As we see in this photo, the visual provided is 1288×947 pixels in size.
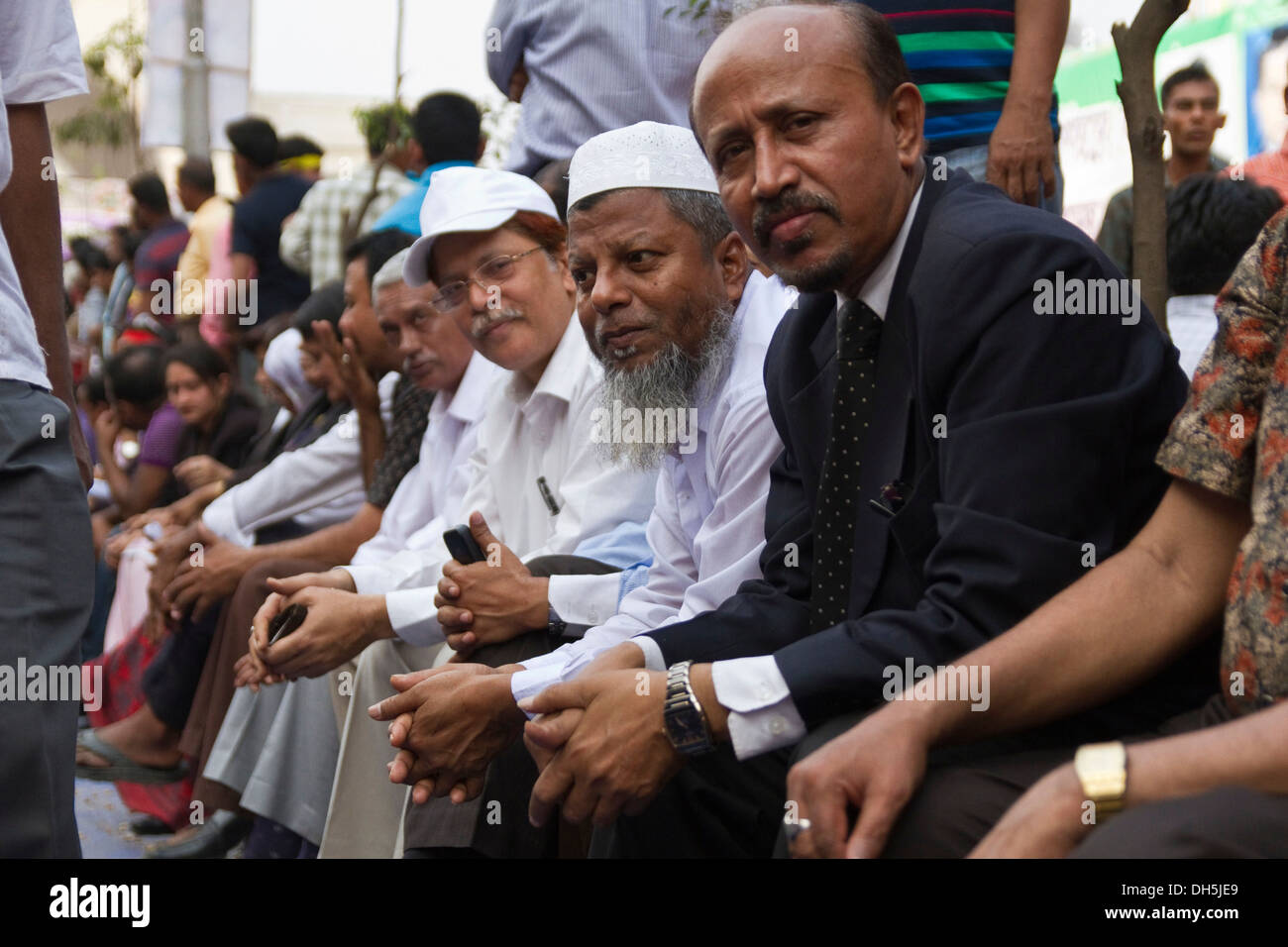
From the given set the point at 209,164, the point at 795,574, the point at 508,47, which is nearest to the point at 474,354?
the point at 508,47

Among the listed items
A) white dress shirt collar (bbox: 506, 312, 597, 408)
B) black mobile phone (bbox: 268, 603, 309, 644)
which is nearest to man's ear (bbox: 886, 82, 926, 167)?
white dress shirt collar (bbox: 506, 312, 597, 408)

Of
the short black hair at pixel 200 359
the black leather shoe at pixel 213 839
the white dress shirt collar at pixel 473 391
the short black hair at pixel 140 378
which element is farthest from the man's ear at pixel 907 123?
the short black hair at pixel 140 378

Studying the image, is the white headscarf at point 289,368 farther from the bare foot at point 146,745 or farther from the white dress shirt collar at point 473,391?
the white dress shirt collar at point 473,391

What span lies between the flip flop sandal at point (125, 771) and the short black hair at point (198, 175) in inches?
245

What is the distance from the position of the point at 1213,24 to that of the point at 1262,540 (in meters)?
7.87

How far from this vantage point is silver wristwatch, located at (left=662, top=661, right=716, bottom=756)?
8.33 feet

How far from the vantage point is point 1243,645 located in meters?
2.15

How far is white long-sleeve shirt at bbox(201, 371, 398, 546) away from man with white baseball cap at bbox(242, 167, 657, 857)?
1270 millimetres

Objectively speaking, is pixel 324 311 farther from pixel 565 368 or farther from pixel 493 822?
pixel 493 822

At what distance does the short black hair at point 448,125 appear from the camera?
7.37 meters

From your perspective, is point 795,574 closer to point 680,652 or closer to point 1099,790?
point 680,652

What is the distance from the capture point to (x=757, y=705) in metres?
2.47

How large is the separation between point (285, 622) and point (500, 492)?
2.68ft

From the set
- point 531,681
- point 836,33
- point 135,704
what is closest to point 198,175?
point 135,704
